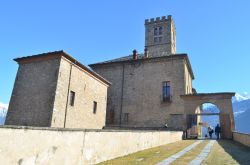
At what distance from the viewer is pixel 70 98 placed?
19.6 meters

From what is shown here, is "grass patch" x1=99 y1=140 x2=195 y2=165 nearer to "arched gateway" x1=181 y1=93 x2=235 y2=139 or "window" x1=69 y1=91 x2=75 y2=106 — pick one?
"window" x1=69 y1=91 x2=75 y2=106

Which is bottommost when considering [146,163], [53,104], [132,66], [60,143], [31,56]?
[146,163]

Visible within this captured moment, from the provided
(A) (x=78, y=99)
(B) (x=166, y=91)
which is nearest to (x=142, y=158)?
(A) (x=78, y=99)

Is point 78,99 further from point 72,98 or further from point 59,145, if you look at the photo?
point 59,145

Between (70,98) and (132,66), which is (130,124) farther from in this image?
(70,98)

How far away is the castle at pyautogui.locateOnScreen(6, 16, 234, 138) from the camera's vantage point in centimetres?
1856

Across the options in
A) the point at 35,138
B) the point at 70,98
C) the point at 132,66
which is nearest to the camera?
the point at 35,138

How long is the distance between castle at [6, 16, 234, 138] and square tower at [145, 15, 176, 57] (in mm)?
9634

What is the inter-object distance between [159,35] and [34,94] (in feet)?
101

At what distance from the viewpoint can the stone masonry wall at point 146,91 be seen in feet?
88.4

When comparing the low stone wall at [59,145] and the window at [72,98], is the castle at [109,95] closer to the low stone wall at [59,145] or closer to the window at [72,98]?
the window at [72,98]

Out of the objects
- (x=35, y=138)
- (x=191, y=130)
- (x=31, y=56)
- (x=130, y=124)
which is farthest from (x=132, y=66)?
(x=35, y=138)

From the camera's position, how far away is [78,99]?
67.4 feet

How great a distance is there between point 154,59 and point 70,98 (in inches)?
543
